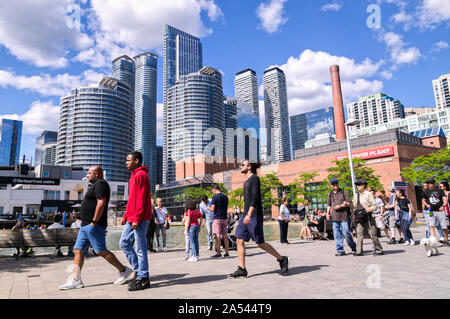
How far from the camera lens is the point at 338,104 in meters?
60.1

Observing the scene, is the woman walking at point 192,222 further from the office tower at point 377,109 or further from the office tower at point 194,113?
the office tower at point 377,109

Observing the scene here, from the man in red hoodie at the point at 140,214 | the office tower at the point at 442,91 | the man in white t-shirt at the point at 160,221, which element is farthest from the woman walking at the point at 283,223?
the office tower at the point at 442,91

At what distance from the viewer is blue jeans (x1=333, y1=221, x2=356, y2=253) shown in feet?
24.5

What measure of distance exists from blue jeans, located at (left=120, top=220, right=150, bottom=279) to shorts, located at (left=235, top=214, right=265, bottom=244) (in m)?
1.56

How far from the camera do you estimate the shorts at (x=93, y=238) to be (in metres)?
4.62

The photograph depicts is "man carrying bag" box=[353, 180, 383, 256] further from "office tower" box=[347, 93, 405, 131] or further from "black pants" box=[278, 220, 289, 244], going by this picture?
"office tower" box=[347, 93, 405, 131]

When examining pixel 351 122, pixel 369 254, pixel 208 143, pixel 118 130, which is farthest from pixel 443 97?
pixel 369 254

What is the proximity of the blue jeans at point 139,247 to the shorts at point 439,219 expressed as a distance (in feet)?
26.2

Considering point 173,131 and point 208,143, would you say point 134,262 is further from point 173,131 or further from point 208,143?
point 173,131

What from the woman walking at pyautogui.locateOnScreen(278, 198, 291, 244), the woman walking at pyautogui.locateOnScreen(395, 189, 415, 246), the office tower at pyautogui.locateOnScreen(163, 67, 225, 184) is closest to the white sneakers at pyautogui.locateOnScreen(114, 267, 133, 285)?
the woman walking at pyautogui.locateOnScreen(278, 198, 291, 244)

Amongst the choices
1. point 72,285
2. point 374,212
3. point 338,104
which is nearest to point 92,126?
point 338,104

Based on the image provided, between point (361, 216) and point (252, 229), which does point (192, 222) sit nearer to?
point (252, 229)

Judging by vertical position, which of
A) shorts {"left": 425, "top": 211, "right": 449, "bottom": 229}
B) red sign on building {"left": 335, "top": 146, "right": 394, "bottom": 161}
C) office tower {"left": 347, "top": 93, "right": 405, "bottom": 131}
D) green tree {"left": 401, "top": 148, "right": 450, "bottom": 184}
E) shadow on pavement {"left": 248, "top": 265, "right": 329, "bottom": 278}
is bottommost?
shadow on pavement {"left": 248, "top": 265, "right": 329, "bottom": 278}
